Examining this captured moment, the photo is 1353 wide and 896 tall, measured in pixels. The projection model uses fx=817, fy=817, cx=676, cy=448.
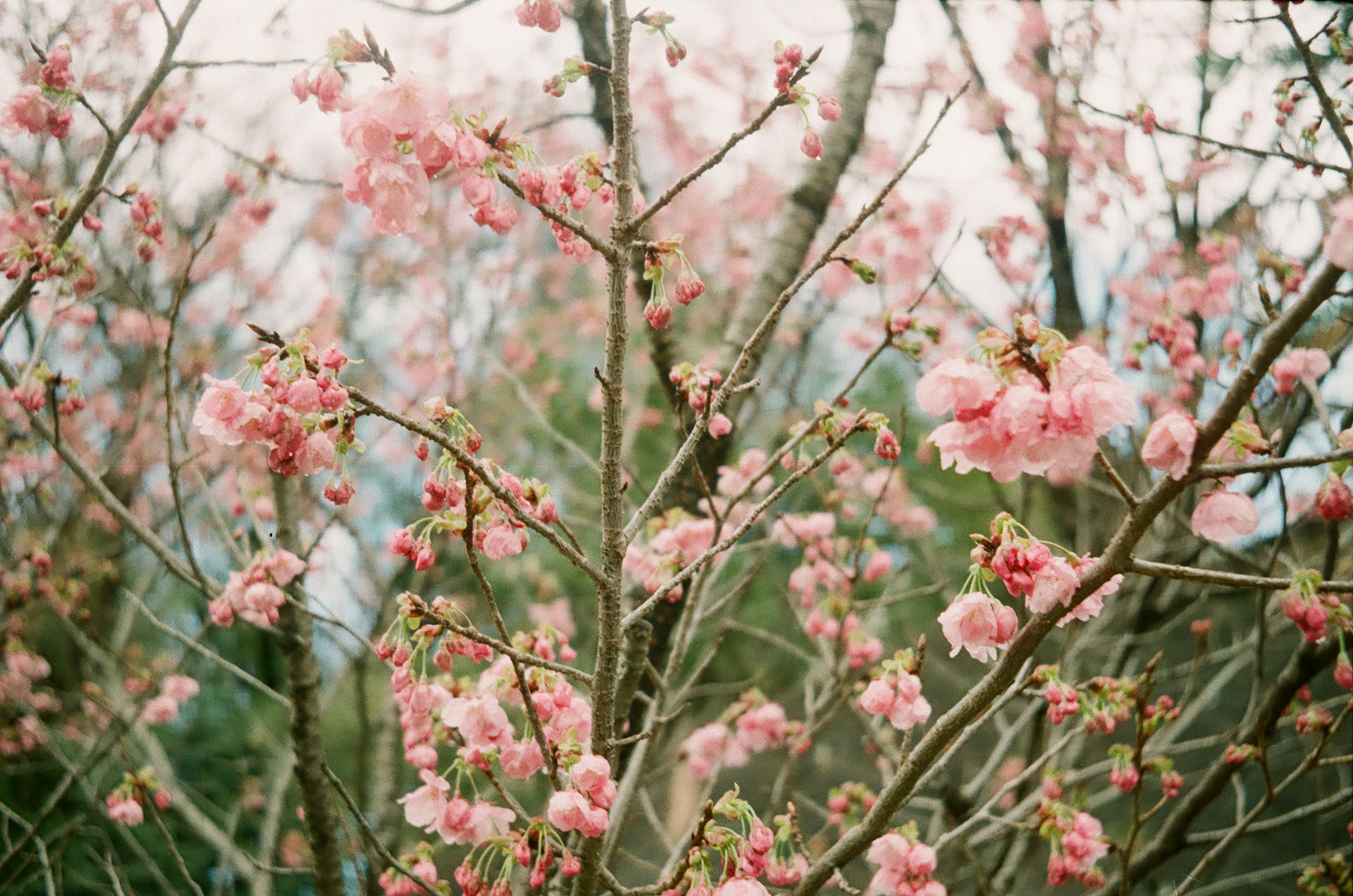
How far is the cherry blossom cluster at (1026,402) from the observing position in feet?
3.65

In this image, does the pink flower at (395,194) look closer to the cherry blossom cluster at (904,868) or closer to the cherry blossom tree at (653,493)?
the cherry blossom tree at (653,493)

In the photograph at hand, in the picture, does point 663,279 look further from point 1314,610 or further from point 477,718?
point 1314,610

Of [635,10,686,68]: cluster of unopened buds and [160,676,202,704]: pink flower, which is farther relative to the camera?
[160,676,202,704]: pink flower

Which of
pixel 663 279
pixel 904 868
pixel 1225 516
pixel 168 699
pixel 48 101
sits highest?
pixel 48 101

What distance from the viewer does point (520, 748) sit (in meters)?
1.62

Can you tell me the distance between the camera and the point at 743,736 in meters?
2.96

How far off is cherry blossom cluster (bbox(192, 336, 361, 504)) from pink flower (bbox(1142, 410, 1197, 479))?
1187 millimetres

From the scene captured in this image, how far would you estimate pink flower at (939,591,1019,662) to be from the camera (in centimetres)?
134

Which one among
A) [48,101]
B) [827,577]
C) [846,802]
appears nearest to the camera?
[48,101]

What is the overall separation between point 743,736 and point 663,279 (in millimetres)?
1979

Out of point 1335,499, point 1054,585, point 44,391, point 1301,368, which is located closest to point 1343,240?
point 1054,585

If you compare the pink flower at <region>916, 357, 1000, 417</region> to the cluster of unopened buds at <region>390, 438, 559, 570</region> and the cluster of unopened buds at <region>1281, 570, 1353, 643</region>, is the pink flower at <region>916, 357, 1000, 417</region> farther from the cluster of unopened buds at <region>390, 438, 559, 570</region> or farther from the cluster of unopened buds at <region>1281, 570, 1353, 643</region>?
the cluster of unopened buds at <region>1281, 570, 1353, 643</region>

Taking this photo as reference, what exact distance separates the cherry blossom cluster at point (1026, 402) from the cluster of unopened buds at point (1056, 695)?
2.68ft

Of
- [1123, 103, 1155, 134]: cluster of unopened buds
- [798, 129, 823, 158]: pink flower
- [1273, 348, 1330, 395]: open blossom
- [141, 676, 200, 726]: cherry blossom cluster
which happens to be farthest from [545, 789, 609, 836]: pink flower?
[141, 676, 200, 726]: cherry blossom cluster
